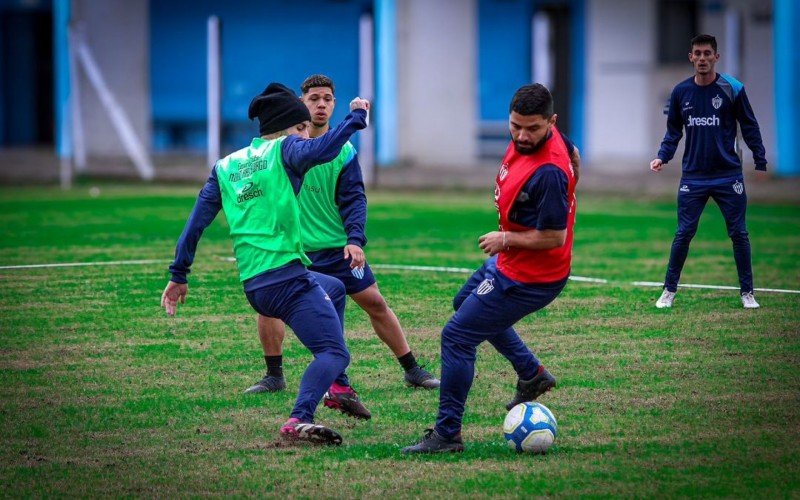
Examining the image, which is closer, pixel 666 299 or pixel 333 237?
pixel 333 237

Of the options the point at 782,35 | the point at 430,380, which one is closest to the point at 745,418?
the point at 430,380

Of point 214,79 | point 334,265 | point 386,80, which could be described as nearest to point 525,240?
point 334,265

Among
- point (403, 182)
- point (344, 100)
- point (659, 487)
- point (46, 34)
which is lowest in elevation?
point (659, 487)

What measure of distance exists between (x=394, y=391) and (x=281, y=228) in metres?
1.68

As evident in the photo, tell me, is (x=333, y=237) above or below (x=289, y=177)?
below

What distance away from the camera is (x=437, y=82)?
32312 millimetres

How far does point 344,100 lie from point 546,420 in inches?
1032

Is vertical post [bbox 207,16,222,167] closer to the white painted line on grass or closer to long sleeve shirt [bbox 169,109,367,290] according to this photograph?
the white painted line on grass

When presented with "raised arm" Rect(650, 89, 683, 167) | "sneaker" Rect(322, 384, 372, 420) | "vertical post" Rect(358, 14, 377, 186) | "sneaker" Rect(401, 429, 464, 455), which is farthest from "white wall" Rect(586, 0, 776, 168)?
"sneaker" Rect(401, 429, 464, 455)

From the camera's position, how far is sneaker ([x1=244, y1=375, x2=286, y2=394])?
8.59m

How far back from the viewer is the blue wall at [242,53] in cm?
3281

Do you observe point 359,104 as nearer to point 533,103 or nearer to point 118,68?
Result: point 533,103

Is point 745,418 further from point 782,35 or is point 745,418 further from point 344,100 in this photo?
point 344,100

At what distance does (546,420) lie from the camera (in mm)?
7105
